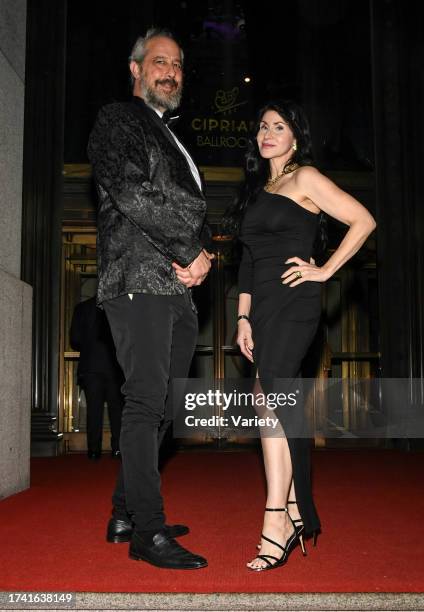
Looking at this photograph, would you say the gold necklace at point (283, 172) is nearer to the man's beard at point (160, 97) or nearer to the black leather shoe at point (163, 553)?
the man's beard at point (160, 97)

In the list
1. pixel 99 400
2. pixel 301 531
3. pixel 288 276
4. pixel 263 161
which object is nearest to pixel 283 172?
pixel 263 161

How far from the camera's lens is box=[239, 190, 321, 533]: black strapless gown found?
2.54 m

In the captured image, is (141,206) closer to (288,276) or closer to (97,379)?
(288,276)

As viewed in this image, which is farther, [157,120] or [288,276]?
[157,120]

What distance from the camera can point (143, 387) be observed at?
249 cm

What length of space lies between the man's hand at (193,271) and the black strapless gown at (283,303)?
23cm

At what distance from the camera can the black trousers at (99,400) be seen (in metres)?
6.52

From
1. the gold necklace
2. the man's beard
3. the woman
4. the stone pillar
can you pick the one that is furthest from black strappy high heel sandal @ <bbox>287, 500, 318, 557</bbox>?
the stone pillar

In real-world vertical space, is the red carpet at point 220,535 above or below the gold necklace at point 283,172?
below

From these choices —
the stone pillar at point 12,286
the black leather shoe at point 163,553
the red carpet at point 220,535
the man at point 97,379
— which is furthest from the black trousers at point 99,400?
the black leather shoe at point 163,553

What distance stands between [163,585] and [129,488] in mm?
416

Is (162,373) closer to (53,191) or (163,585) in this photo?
(163,585)

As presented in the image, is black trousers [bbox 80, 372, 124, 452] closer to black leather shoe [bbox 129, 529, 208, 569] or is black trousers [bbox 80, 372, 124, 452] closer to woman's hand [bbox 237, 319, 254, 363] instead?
woman's hand [bbox 237, 319, 254, 363]

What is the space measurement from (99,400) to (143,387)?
4.24 metres
